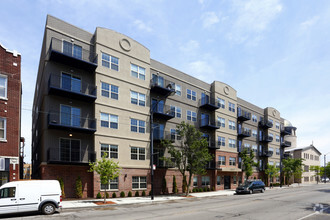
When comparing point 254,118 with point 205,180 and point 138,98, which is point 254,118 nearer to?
point 205,180

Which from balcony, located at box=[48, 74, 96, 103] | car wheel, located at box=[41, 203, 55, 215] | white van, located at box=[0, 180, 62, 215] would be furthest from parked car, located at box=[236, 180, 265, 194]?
car wheel, located at box=[41, 203, 55, 215]

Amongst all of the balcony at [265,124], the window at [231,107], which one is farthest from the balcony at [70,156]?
the balcony at [265,124]

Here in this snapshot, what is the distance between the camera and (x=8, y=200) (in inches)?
579

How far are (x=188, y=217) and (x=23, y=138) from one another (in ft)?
90.9

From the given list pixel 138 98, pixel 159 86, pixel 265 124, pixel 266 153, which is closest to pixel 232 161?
pixel 266 153

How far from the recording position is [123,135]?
27594mm

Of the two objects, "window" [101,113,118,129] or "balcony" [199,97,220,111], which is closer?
"window" [101,113,118,129]

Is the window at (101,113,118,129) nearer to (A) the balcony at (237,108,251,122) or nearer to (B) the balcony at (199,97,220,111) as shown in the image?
(B) the balcony at (199,97,220,111)

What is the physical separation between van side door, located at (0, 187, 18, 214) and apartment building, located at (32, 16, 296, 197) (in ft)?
23.4

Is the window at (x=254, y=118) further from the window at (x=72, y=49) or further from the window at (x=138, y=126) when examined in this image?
the window at (x=72, y=49)

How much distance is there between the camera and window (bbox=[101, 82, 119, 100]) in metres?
26.6

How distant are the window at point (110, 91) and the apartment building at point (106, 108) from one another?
0.34ft

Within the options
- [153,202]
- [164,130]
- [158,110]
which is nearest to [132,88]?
[158,110]

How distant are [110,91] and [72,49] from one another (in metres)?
5.53
